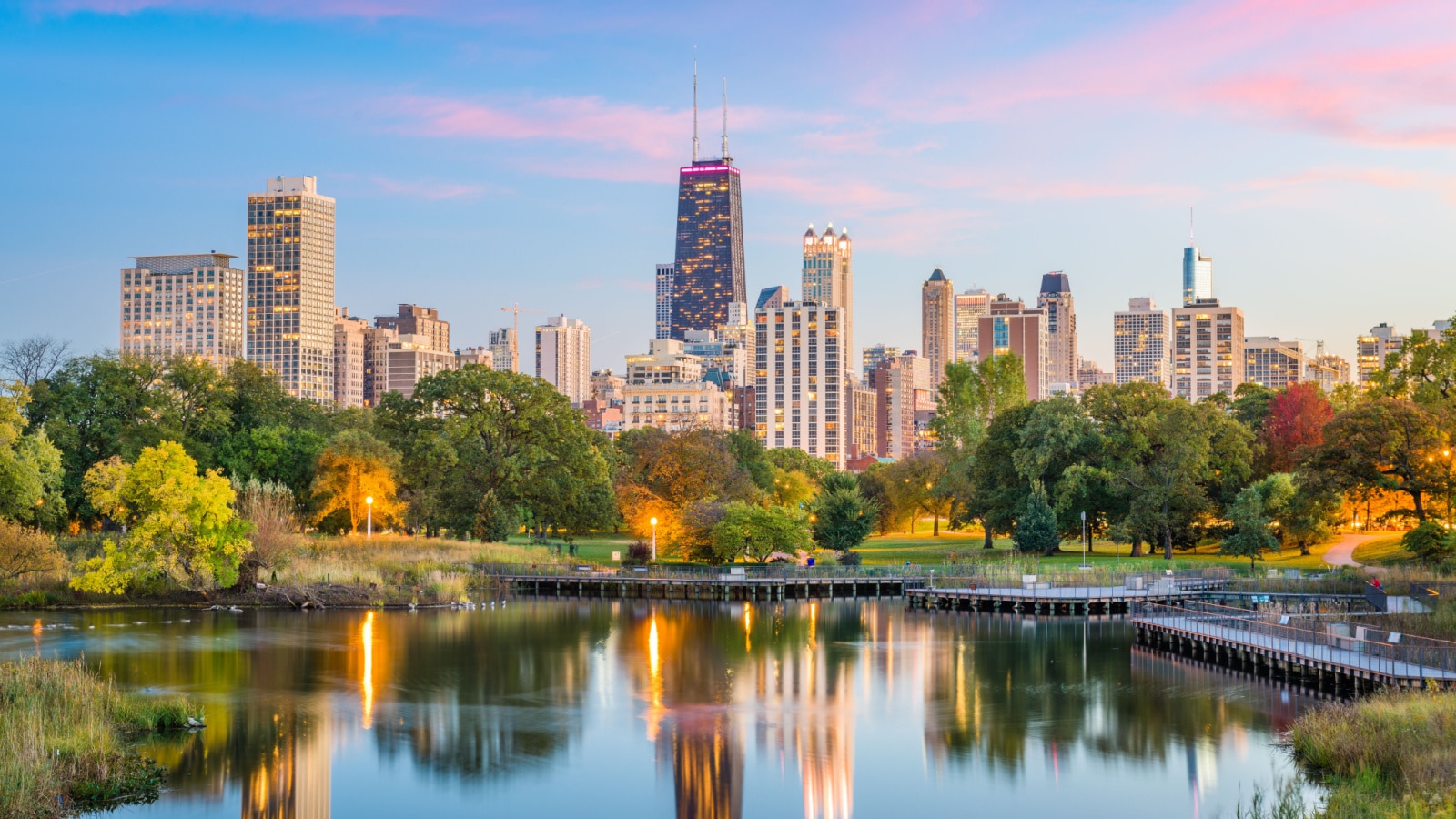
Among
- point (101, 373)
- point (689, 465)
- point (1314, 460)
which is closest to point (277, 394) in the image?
point (101, 373)

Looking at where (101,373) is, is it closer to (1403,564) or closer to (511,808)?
(511,808)

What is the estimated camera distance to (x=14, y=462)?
54969 millimetres

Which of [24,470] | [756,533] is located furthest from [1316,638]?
[24,470]

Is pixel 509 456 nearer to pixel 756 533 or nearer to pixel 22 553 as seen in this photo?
pixel 756 533

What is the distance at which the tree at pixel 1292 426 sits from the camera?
80.4 meters

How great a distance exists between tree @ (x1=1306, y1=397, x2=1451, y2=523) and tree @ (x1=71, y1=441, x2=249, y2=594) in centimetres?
4741

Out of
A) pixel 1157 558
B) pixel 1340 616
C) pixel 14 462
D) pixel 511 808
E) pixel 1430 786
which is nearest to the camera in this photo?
pixel 1430 786

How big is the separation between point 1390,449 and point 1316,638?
22359 mm

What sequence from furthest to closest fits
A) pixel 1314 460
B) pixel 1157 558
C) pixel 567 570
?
pixel 1157 558 → pixel 567 570 → pixel 1314 460

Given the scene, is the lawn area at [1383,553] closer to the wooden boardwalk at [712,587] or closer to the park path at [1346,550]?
the park path at [1346,550]

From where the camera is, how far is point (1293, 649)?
3966cm

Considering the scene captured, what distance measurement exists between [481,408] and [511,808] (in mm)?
51201

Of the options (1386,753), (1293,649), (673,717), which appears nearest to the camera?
(1386,753)

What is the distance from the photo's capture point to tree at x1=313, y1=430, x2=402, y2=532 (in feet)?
233
